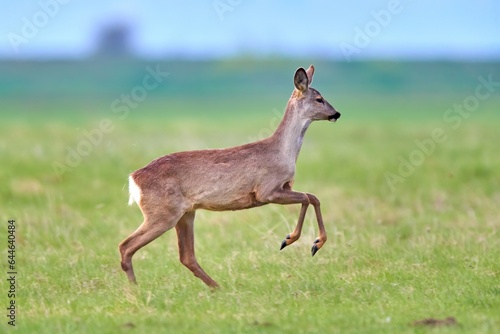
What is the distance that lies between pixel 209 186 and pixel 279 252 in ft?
5.97

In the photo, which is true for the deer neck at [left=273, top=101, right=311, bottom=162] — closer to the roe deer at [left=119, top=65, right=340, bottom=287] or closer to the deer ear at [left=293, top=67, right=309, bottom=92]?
the roe deer at [left=119, top=65, right=340, bottom=287]

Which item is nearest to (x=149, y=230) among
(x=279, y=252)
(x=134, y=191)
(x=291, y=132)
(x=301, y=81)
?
(x=134, y=191)

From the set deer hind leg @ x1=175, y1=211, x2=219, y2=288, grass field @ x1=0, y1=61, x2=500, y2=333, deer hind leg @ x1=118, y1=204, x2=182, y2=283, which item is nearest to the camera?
grass field @ x1=0, y1=61, x2=500, y2=333

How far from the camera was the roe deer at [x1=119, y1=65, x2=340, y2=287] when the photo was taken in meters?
10.1

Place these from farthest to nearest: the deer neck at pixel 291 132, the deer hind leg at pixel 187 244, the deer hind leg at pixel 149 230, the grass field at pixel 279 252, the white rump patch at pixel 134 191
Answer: the deer neck at pixel 291 132
the deer hind leg at pixel 187 244
the white rump patch at pixel 134 191
the deer hind leg at pixel 149 230
the grass field at pixel 279 252

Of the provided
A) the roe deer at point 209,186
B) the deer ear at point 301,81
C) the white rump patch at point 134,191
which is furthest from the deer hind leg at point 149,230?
the deer ear at point 301,81

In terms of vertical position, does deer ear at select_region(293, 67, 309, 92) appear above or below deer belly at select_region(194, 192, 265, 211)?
above

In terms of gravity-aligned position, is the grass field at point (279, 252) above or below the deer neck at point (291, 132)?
below

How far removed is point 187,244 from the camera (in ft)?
34.8

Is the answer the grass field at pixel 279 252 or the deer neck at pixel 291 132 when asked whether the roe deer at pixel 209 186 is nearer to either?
the deer neck at pixel 291 132

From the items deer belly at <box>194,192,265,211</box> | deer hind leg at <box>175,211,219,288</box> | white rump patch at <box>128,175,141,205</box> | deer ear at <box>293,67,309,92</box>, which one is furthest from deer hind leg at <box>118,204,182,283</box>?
deer ear at <box>293,67,309,92</box>

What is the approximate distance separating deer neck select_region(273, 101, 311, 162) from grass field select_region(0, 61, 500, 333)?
4.02 ft

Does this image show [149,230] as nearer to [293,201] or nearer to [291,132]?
[293,201]

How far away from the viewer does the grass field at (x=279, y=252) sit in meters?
8.66
